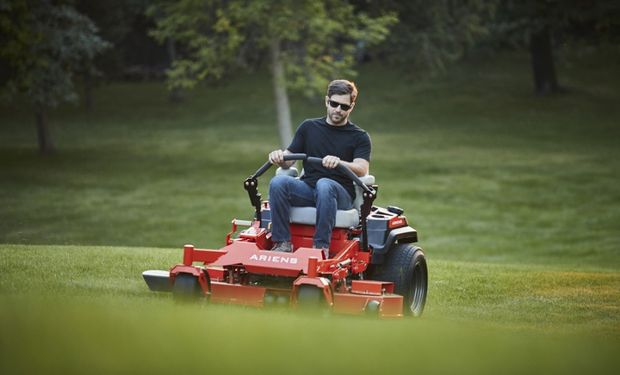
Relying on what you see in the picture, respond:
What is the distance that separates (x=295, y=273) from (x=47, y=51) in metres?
23.1

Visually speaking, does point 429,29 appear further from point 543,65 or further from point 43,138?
point 43,138

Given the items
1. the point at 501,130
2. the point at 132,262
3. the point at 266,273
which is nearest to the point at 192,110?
the point at 501,130

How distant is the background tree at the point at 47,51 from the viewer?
2830cm

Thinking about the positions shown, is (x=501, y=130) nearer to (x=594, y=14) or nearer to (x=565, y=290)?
(x=594, y=14)

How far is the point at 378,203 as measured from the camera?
2853 cm

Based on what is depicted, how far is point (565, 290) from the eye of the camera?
38.3 ft

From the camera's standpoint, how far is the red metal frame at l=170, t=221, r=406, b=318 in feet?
27.1

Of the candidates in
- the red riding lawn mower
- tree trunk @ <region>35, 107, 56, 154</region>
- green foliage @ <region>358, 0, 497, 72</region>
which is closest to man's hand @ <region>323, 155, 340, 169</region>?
the red riding lawn mower

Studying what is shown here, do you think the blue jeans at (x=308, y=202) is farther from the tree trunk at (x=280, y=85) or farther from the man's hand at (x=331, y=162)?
the tree trunk at (x=280, y=85)

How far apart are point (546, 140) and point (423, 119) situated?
7180mm

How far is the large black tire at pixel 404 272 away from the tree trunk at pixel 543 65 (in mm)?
34794

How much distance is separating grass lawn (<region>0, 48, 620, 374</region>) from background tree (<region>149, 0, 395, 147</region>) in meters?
3.58

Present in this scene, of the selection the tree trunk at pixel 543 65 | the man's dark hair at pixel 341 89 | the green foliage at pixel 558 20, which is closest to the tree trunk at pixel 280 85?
the green foliage at pixel 558 20

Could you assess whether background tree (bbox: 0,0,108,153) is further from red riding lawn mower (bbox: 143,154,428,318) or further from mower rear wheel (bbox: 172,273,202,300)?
mower rear wheel (bbox: 172,273,202,300)
